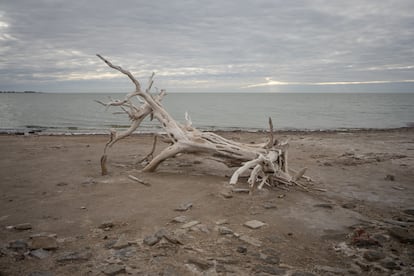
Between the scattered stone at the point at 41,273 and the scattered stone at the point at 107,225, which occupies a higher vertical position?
the scattered stone at the point at 107,225

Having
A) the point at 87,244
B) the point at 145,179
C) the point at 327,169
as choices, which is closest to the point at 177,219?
the point at 87,244

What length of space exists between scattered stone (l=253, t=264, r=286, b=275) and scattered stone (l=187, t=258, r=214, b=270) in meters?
0.53

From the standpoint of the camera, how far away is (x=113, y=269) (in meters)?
3.52

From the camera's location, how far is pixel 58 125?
78.5 feet

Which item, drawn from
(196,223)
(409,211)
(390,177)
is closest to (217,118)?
(390,177)

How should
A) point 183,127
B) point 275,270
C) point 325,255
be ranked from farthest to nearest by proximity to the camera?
point 183,127 < point 325,255 < point 275,270

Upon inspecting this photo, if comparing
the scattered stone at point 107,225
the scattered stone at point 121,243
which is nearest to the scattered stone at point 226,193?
the scattered stone at point 107,225

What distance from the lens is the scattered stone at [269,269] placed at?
11.7 feet

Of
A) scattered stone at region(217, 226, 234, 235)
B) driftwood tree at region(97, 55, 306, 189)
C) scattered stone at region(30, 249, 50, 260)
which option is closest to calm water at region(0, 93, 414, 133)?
driftwood tree at region(97, 55, 306, 189)

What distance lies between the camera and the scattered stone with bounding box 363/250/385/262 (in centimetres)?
390

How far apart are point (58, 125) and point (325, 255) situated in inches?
941

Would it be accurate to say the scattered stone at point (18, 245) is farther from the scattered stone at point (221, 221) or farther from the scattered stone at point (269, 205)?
the scattered stone at point (269, 205)

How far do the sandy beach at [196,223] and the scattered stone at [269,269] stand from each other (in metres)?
0.01

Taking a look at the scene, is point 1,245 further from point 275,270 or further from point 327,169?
point 327,169
